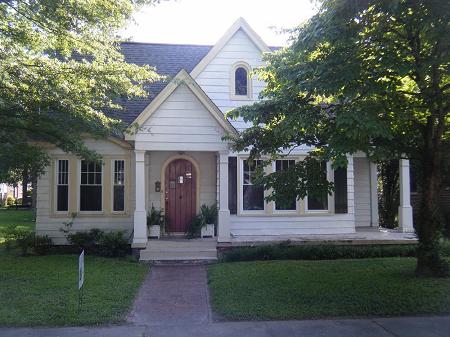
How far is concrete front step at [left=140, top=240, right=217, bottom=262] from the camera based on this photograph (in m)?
11.4

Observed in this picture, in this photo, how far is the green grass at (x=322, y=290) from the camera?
7070mm

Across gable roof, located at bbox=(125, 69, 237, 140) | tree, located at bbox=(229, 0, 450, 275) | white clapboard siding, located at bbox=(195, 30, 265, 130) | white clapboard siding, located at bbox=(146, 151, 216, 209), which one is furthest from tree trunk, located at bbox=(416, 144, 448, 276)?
white clapboard siding, located at bbox=(146, 151, 216, 209)

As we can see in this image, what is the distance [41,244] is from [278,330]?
854 centimetres

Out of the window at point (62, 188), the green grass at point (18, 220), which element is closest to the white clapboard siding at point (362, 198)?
the window at point (62, 188)

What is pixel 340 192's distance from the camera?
13.9 m

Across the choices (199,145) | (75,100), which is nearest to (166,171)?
(199,145)

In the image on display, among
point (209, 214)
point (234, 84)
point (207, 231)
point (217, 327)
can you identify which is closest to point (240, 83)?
point (234, 84)

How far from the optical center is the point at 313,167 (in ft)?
28.7

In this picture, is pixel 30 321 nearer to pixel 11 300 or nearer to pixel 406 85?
pixel 11 300

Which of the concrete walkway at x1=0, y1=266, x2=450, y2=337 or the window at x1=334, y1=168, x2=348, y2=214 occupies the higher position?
the window at x1=334, y1=168, x2=348, y2=214

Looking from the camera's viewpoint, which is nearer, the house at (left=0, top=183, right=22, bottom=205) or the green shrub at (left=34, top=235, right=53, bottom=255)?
the green shrub at (left=34, top=235, right=53, bottom=255)

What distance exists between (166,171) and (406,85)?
7.49 m

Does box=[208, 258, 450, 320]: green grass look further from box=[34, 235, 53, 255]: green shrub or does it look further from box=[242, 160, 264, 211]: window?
box=[34, 235, 53, 255]: green shrub

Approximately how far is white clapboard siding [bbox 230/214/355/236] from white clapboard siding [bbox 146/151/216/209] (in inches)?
44.1
